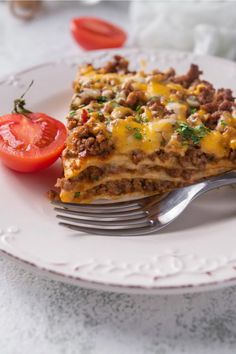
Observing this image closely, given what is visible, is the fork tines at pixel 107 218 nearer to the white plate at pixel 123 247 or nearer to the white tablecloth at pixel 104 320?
the white plate at pixel 123 247

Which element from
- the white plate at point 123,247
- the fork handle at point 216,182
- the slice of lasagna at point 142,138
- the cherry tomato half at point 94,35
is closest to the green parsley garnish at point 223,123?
the slice of lasagna at point 142,138

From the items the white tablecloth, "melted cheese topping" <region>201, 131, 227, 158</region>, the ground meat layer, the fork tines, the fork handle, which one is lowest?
the white tablecloth

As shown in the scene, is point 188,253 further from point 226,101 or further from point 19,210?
point 226,101

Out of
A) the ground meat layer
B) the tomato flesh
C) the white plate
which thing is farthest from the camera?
the ground meat layer

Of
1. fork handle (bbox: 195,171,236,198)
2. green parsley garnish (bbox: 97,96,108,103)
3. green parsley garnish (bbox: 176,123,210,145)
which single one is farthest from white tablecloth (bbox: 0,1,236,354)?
green parsley garnish (bbox: 97,96,108,103)

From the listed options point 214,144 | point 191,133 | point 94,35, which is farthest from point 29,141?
point 94,35

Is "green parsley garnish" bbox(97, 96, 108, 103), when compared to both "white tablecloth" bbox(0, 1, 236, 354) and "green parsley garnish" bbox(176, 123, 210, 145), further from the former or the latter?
"white tablecloth" bbox(0, 1, 236, 354)

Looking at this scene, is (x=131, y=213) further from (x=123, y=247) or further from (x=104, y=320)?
(x=104, y=320)
